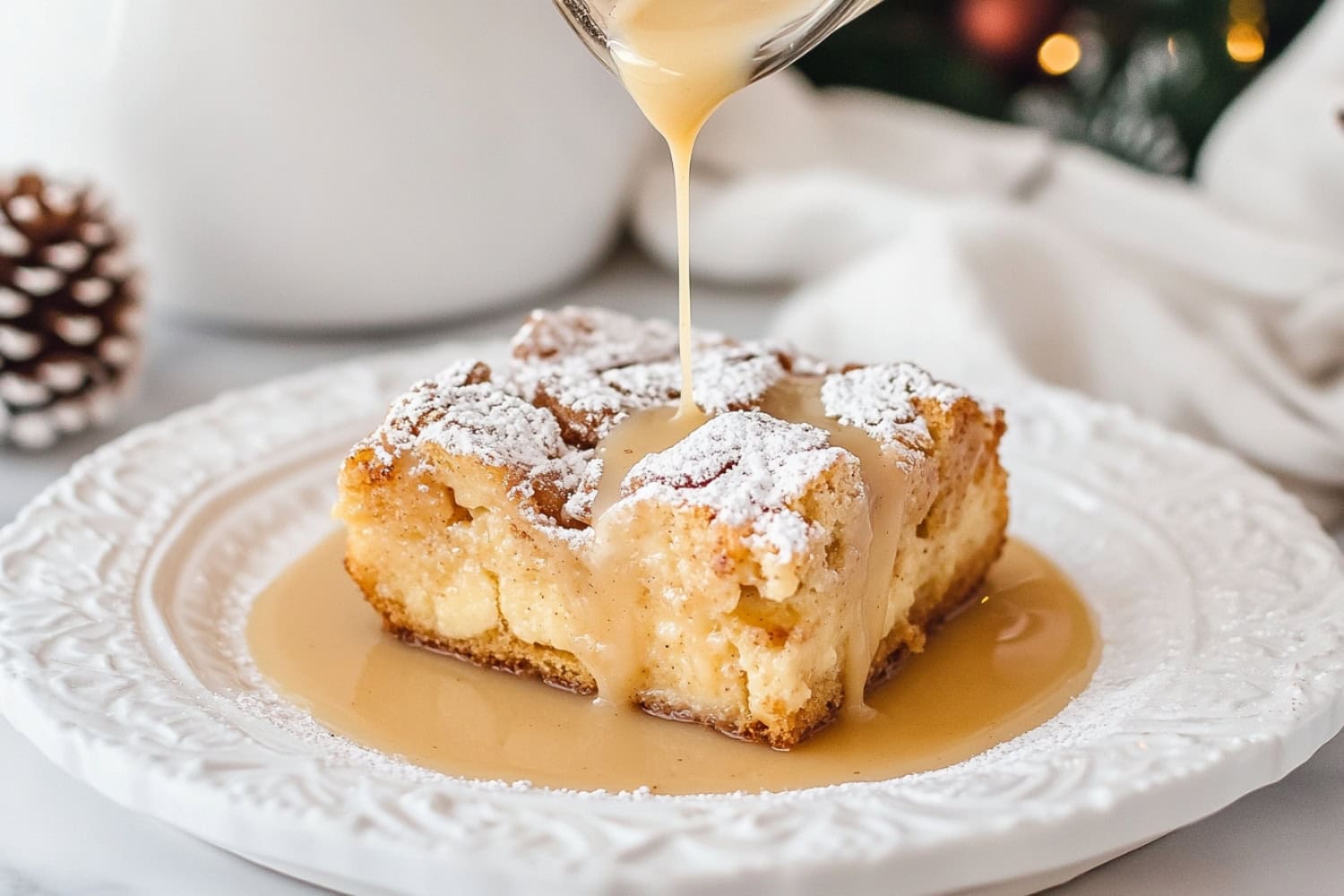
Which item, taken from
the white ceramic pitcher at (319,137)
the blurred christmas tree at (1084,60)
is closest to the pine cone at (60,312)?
the white ceramic pitcher at (319,137)

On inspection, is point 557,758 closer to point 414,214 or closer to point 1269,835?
point 1269,835

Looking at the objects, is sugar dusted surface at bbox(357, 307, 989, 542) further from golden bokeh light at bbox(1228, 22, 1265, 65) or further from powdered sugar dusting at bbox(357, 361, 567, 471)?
golden bokeh light at bbox(1228, 22, 1265, 65)

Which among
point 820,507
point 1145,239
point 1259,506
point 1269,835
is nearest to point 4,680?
point 820,507

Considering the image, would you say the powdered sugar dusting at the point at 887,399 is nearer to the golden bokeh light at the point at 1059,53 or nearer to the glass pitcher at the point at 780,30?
the glass pitcher at the point at 780,30

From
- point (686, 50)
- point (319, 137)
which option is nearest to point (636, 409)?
point (686, 50)

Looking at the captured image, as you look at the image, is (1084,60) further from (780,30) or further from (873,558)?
(873,558)
